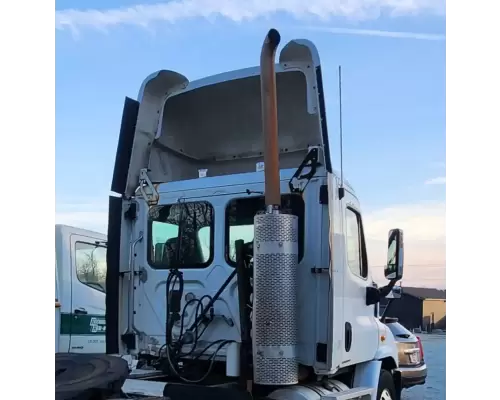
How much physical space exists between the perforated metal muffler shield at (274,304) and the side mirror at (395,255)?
117 centimetres

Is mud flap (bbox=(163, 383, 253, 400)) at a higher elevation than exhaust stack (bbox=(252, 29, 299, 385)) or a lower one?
lower

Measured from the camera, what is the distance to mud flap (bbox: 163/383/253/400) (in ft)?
11.5

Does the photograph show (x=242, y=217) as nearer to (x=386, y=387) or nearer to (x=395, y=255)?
(x=395, y=255)

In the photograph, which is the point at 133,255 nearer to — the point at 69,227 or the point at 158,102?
the point at 158,102

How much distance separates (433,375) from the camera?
34.4 feet

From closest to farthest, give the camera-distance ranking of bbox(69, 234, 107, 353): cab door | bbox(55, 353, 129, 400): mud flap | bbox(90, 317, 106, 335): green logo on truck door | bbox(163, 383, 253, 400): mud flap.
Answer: bbox(55, 353, 129, 400): mud flap < bbox(163, 383, 253, 400): mud flap < bbox(69, 234, 107, 353): cab door < bbox(90, 317, 106, 335): green logo on truck door

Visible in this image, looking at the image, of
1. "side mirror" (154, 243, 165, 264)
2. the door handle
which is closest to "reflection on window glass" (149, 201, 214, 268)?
"side mirror" (154, 243, 165, 264)

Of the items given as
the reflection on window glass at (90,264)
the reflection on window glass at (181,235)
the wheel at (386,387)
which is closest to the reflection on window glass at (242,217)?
the reflection on window glass at (181,235)

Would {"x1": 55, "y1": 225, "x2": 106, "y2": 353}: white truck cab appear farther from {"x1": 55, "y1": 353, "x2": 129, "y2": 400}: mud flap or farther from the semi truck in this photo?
{"x1": 55, "y1": 353, "x2": 129, "y2": 400}: mud flap

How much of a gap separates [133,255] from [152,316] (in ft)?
1.67

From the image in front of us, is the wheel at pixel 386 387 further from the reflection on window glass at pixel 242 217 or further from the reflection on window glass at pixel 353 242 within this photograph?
the reflection on window glass at pixel 242 217

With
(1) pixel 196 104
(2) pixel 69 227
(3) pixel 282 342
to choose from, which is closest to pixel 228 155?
(1) pixel 196 104

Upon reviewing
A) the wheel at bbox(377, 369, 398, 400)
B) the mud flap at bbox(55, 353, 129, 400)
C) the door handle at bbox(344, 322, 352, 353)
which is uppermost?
the door handle at bbox(344, 322, 352, 353)

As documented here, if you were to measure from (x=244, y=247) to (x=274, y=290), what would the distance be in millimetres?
436
